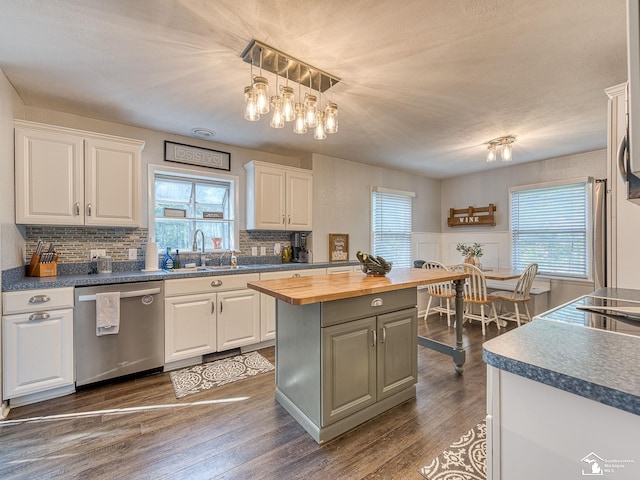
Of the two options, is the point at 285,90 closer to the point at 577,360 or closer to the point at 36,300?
the point at 577,360

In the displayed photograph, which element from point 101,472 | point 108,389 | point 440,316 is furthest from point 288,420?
point 440,316

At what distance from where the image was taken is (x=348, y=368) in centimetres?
191

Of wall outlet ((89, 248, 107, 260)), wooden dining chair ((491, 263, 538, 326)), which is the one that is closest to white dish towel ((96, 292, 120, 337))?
wall outlet ((89, 248, 107, 260))

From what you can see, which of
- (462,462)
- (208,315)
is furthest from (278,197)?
(462,462)

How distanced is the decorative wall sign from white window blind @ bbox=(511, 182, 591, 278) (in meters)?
4.44

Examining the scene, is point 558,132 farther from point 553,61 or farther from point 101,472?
point 101,472

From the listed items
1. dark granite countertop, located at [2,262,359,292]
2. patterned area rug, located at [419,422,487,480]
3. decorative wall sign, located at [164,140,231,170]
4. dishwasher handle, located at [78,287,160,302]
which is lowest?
patterned area rug, located at [419,422,487,480]

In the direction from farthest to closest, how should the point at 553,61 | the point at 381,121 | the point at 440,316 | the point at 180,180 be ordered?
1. the point at 440,316
2. the point at 180,180
3. the point at 381,121
4. the point at 553,61

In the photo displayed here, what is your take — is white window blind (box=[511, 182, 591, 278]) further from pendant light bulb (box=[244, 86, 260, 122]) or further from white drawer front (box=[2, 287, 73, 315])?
white drawer front (box=[2, 287, 73, 315])

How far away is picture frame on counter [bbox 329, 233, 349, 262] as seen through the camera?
4355 millimetres

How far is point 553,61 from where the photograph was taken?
6.55 feet

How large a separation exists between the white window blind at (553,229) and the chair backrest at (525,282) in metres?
0.71

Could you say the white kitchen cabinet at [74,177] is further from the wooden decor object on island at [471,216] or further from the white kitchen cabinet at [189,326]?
the wooden decor object on island at [471,216]

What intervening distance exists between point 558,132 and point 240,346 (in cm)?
426
